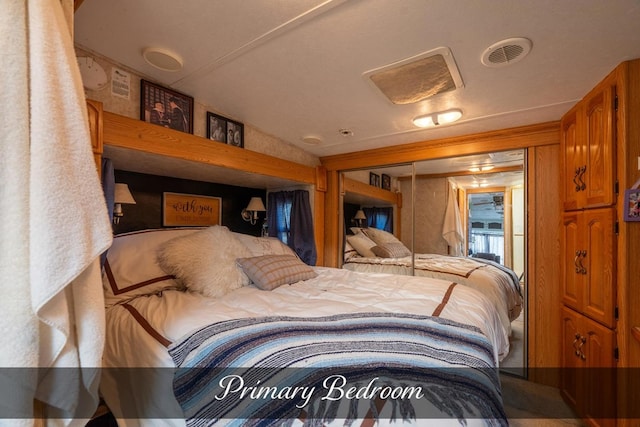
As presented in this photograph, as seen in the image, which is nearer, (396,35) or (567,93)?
(396,35)

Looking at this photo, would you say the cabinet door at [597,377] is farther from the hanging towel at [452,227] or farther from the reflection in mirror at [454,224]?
the hanging towel at [452,227]

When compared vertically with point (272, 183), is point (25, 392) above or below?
below

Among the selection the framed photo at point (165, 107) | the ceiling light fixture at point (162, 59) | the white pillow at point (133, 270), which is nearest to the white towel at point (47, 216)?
the ceiling light fixture at point (162, 59)

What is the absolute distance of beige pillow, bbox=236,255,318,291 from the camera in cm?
168

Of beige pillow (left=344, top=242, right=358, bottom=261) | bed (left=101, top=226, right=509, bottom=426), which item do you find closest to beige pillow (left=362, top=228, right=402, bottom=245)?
beige pillow (left=344, top=242, right=358, bottom=261)

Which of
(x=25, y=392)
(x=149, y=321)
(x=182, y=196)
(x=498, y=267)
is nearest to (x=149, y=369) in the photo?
(x=149, y=321)

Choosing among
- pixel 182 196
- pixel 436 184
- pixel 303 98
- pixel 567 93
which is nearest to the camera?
pixel 567 93

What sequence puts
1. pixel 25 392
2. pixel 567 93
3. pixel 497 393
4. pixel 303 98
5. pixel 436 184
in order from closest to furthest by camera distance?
1. pixel 25 392
2. pixel 497 393
3. pixel 567 93
4. pixel 303 98
5. pixel 436 184

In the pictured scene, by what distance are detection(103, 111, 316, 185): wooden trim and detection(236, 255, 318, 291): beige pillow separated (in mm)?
799

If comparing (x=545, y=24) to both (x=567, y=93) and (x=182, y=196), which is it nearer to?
(x=567, y=93)

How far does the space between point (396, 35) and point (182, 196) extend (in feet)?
6.73

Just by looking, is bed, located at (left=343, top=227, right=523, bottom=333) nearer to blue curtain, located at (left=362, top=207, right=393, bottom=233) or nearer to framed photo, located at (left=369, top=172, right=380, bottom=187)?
blue curtain, located at (left=362, top=207, right=393, bottom=233)

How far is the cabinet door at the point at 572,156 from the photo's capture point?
1688mm

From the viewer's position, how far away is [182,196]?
2.27 metres
